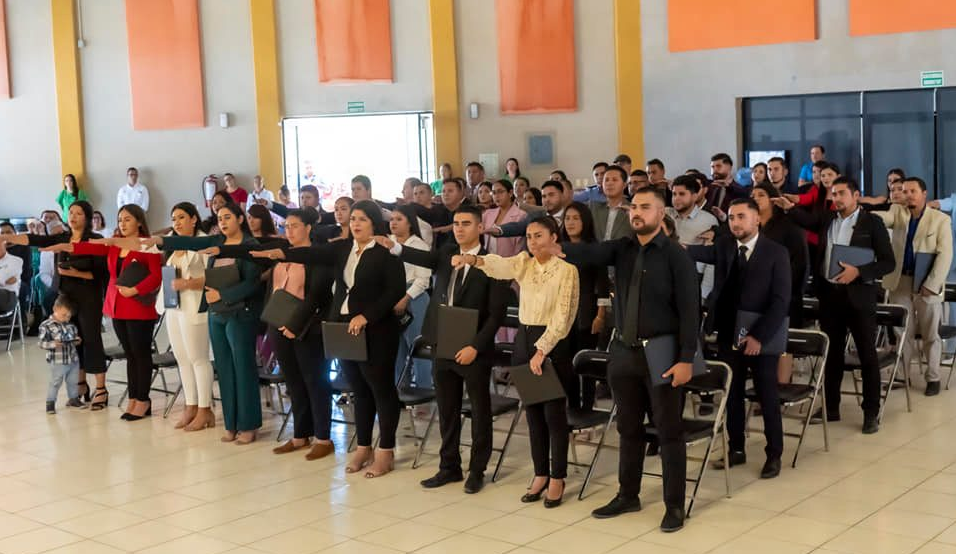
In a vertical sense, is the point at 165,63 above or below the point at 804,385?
above

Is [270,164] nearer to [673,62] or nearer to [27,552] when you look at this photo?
[673,62]

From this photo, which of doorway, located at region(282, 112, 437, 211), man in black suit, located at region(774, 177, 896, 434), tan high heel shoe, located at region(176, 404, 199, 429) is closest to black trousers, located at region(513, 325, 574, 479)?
man in black suit, located at region(774, 177, 896, 434)

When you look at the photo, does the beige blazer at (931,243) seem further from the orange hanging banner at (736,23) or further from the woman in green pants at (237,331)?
the orange hanging banner at (736,23)

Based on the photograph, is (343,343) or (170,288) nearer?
(343,343)

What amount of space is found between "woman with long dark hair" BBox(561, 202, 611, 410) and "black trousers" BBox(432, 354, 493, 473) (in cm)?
91

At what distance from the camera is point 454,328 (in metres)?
5.77

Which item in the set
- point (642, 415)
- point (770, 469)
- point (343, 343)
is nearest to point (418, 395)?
point (343, 343)

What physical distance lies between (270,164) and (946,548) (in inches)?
478

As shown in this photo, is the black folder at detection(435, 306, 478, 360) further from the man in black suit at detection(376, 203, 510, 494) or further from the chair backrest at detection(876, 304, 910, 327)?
the chair backrest at detection(876, 304, 910, 327)

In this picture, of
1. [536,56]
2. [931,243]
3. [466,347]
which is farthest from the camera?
[536,56]

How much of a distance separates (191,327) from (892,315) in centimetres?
454

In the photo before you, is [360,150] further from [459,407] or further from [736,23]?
[459,407]

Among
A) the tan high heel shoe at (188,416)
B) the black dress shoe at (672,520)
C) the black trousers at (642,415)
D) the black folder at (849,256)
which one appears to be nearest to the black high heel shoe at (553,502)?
the black trousers at (642,415)

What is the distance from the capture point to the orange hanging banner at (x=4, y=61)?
644 inches
